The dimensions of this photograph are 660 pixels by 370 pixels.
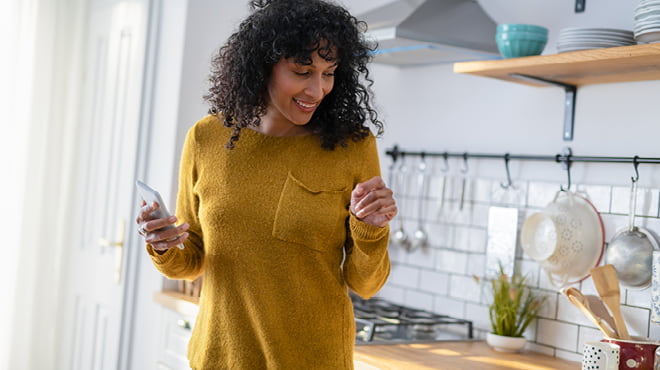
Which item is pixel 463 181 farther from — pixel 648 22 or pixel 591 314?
pixel 648 22

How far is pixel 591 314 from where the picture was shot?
1879 millimetres

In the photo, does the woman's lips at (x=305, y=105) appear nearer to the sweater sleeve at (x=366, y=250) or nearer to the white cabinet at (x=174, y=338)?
the sweater sleeve at (x=366, y=250)

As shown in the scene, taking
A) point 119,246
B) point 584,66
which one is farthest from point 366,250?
point 119,246

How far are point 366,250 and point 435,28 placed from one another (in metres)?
1.11

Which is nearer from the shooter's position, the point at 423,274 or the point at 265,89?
the point at 265,89

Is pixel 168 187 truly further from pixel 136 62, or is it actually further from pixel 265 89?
pixel 265 89

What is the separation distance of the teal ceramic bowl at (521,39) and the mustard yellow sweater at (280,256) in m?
0.68

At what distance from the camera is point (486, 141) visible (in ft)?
8.23

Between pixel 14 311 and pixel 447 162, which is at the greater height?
pixel 447 162

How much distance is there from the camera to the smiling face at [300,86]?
1493mm

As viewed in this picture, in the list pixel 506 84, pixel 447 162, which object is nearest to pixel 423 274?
pixel 447 162

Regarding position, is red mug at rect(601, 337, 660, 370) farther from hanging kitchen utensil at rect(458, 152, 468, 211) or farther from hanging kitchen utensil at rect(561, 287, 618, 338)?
hanging kitchen utensil at rect(458, 152, 468, 211)

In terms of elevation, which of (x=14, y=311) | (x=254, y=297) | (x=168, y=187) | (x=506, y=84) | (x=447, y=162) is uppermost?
(x=506, y=84)

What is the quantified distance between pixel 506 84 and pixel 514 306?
0.71m
